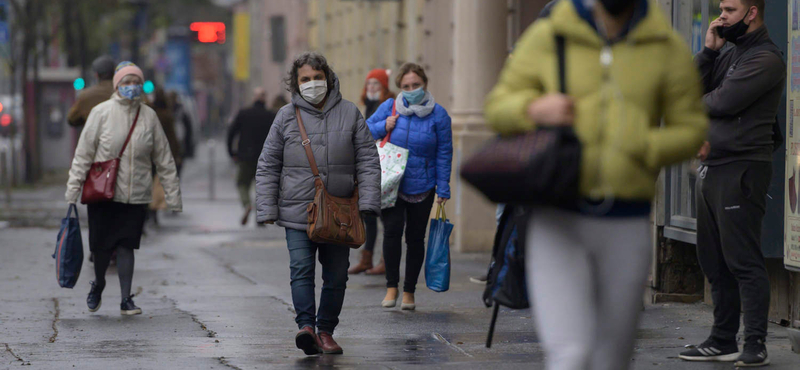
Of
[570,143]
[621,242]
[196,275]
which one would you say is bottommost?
[196,275]

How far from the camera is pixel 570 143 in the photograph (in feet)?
12.3

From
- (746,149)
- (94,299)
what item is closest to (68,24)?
(94,299)

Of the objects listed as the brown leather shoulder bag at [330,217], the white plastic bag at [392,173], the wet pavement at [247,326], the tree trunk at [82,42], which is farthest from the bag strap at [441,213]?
the tree trunk at [82,42]

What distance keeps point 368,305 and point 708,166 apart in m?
3.36

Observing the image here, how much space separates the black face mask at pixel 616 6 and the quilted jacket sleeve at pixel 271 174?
334cm

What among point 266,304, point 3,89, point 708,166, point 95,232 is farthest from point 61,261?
point 3,89

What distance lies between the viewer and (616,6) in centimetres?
378

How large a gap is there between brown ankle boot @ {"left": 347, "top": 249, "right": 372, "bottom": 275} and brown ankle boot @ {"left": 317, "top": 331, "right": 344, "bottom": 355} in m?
4.38

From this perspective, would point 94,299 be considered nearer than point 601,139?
No

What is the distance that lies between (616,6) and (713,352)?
3293 millimetres

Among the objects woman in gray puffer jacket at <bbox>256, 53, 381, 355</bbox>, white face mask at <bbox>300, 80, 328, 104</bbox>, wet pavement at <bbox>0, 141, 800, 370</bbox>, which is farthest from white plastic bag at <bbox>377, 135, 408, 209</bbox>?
white face mask at <bbox>300, 80, 328, 104</bbox>

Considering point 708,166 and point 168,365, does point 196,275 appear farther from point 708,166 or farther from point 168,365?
point 708,166

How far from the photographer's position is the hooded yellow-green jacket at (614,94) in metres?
3.74

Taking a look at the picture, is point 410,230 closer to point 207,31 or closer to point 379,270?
point 379,270
